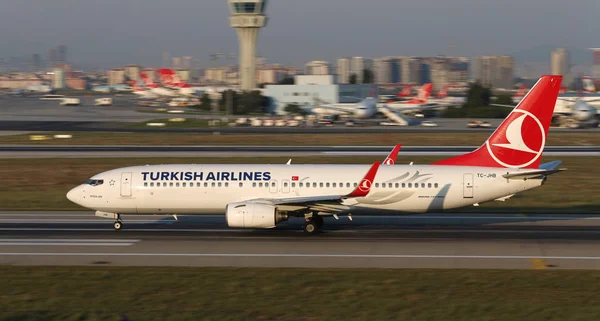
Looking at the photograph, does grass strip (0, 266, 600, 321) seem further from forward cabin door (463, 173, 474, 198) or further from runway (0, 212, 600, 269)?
forward cabin door (463, 173, 474, 198)

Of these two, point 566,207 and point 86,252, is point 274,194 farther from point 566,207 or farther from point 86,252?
point 566,207

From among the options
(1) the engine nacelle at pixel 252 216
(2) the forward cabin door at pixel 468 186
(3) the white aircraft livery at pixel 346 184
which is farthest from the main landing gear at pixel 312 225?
(2) the forward cabin door at pixel 468 186

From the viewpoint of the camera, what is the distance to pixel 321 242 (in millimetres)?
29719

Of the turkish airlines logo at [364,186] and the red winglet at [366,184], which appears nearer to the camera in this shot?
the red winglet at [366,184]

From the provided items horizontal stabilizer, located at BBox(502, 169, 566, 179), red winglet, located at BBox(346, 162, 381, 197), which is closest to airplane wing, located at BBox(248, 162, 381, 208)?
red winglet, located at BBox(346, 162, 381, 197)

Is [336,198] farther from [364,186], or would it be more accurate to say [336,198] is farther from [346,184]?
[346,184]

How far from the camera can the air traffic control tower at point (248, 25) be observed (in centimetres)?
18925

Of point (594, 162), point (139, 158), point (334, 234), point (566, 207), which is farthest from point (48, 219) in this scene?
point (594, 162)

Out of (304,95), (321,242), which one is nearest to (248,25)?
(304,95)

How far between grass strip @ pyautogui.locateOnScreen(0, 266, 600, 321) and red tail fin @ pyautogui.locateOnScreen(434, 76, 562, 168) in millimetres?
9659

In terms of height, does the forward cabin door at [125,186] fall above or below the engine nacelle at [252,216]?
above

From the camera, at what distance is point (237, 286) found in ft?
70.9

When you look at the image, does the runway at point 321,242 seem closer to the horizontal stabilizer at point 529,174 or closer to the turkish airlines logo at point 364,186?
the turkish airlines logo at point 364,186

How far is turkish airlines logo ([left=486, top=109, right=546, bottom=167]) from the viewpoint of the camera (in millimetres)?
32531
